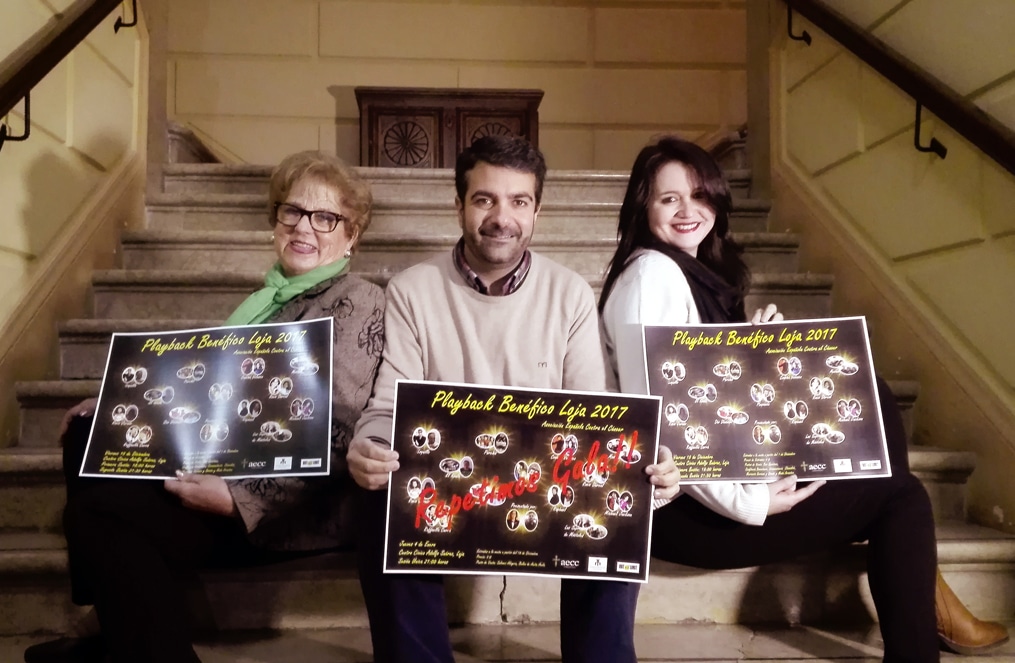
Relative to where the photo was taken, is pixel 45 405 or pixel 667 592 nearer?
pixel 667 592

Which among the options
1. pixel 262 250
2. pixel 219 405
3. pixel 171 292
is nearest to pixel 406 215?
pixel 262 250

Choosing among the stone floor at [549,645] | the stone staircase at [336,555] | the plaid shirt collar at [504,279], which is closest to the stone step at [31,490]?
the stone staircase at [336,555]

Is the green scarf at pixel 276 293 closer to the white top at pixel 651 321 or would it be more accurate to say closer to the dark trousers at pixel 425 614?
the dark trousers at pixel 425 614

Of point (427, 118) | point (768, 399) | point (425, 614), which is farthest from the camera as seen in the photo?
point (427, 118)

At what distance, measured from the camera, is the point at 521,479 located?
106 cm

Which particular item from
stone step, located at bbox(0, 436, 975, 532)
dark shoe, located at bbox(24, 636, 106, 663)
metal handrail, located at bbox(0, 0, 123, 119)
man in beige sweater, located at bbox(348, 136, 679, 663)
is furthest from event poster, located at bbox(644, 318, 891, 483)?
metal handrail, located at bbox(0, 0, 123, 119)

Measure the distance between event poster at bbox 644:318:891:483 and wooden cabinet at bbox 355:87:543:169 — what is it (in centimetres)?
250

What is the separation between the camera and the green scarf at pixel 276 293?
131cm

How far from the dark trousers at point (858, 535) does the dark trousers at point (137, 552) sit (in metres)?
0.75

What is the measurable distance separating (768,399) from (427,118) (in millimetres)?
2685

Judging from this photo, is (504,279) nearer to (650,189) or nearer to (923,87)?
(650,189)

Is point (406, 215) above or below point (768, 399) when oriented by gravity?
above

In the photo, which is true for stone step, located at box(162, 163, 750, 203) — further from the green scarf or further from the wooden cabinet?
the green scarf

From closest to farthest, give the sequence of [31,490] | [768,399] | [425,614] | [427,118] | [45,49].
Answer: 1. [425,614]
2. [768,399]
3. [31,490]
4. [45,49]
5. [427,118]
